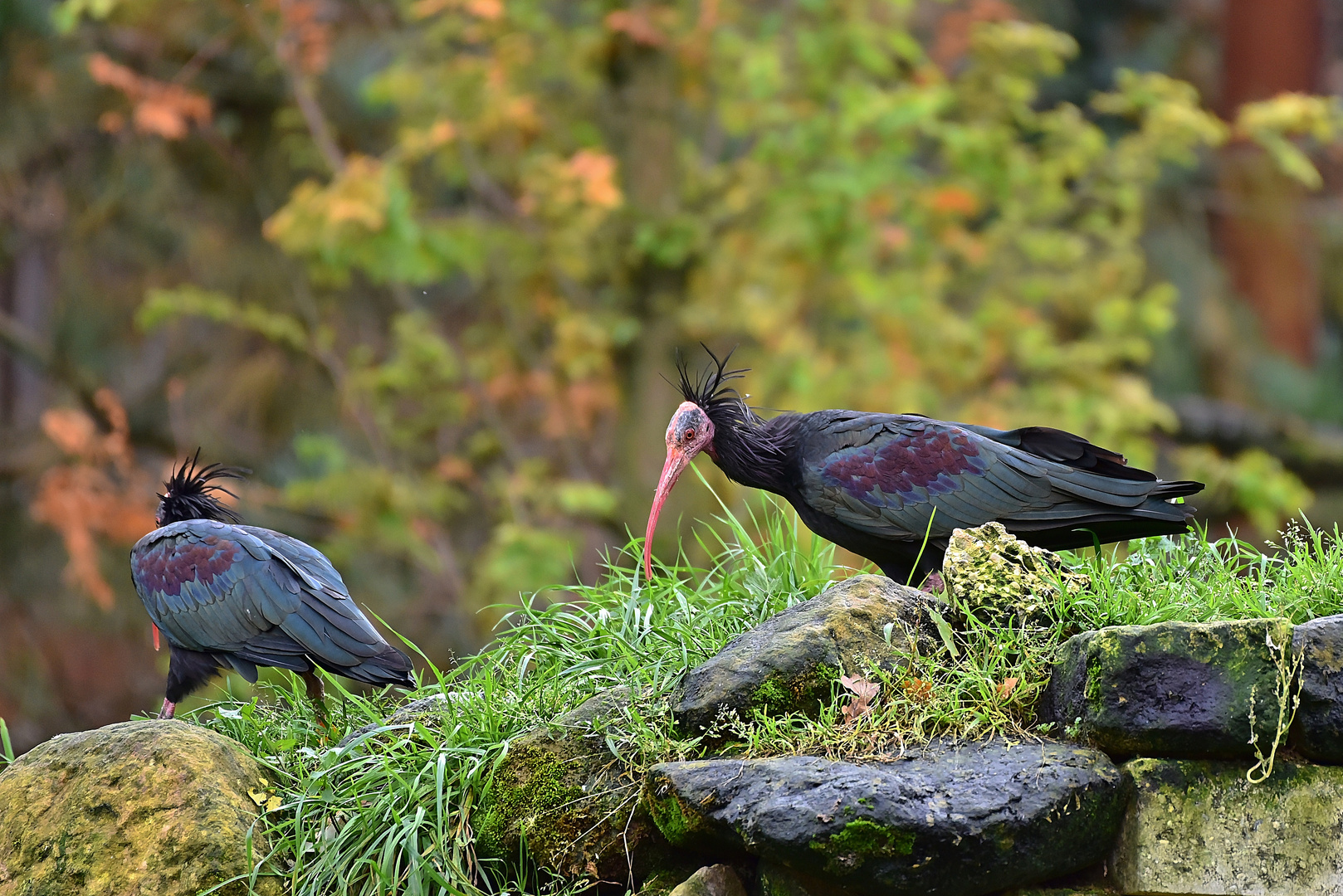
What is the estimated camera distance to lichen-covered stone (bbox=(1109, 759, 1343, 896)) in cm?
332

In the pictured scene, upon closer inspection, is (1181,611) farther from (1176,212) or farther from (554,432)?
(1176,212)

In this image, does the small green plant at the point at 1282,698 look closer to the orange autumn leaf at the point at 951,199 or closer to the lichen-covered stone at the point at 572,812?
the lichen-covered stone at the point at 572,812

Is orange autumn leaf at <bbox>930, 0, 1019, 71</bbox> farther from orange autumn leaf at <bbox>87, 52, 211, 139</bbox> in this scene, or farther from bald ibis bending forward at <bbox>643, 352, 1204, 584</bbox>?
bald ibis bending forward at <bbox>643, 352, 1204, 584</bbox>

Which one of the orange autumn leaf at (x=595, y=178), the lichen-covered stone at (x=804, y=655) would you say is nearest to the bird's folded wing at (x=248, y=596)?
the lichen-covered stone at (x=804, y=655)

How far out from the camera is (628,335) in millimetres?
9406

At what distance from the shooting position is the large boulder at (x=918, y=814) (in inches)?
127

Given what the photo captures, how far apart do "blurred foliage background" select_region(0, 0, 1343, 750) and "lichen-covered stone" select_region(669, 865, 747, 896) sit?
4.91 meters

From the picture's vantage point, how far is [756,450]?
4918mm

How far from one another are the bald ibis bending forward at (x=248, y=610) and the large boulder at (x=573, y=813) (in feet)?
2.37

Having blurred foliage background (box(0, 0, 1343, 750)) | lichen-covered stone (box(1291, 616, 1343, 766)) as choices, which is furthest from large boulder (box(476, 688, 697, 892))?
blurred foliage background (box(0, 0, 1343, 750))

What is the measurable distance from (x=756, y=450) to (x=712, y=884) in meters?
1.79

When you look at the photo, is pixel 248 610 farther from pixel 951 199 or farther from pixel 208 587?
pixel 951 199

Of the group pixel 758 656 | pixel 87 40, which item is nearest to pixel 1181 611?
pixel 758 656

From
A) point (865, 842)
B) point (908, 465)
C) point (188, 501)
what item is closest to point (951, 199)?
point (908, 465)
